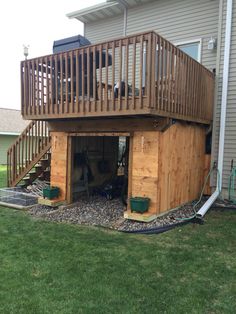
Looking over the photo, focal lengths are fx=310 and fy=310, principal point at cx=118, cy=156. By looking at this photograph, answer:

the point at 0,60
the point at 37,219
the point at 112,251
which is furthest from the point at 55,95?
the point at 0,60

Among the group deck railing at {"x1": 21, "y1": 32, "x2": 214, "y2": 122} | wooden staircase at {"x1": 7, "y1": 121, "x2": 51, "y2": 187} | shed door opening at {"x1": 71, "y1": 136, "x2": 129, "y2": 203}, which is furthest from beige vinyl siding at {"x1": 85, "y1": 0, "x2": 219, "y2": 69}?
wooden staircase at {"x1": 7, "y1": 121, "x2": 51, "y2": 187}

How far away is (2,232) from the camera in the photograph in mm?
4852

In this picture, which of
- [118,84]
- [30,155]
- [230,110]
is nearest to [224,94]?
[230,110]

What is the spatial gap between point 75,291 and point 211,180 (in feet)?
15.8

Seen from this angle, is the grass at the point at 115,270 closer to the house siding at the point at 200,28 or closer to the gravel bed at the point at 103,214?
the gravel bed at the point at 103,214

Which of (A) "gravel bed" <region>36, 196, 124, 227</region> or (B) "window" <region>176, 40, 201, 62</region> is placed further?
(B) "window" <region>176, 40, 201, 62</region>

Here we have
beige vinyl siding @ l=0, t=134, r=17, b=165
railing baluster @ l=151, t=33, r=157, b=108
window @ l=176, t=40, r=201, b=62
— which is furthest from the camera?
beige vinyl siding @ l=0, t=134, r=17, b=165

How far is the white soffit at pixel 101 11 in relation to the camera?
334 inches

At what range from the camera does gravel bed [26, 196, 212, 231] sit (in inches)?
205

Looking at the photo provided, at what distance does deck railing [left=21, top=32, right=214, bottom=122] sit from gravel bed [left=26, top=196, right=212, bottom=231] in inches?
70.2

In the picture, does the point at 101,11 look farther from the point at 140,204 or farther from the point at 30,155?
the point at 140,204

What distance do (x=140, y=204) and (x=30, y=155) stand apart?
13.1 ft

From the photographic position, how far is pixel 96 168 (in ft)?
26.6

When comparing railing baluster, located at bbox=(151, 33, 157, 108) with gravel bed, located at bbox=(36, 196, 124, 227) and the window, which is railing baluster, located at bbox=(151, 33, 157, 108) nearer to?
gravel bed, located at bbox=(36, 196, 124, 227)
